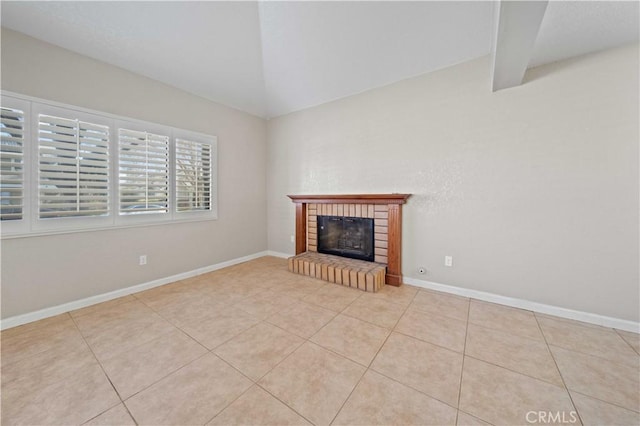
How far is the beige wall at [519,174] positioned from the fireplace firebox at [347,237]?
47 centimetres

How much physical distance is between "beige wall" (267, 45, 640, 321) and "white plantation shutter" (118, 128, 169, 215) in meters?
2.59

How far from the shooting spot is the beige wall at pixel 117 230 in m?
2.16

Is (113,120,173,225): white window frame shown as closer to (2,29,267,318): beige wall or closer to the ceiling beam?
(2,29,267,318): beige wall

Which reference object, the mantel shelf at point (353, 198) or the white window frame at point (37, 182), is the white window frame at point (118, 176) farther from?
the mantel shelf at point (353, 198)

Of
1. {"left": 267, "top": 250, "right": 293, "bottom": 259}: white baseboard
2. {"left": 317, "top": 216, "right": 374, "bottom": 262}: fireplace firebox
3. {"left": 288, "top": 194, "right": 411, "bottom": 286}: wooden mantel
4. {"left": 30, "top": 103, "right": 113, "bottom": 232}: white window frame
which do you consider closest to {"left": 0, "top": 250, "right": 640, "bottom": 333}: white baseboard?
{"left": 288, "top": 194, "right": 411, "bottom": 286}: wooden mantel

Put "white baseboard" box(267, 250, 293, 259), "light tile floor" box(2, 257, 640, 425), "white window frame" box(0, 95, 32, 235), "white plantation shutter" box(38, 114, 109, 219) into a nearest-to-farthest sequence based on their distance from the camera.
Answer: "light tile floor" box(2, 257, 640, 425) → "white window frame" box(0, 95, 32, 235) → "white plantation shutter" box(38, 114, 109, 219) → "white baseboard" box(267, 250, 293, 259)

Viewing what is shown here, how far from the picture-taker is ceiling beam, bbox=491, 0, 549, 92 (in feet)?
4.83

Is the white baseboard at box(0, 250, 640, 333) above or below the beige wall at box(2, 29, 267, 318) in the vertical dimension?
below

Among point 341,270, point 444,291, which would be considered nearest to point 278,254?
point 341,270

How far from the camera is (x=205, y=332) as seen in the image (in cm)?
202

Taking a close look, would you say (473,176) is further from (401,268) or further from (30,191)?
(30,191)

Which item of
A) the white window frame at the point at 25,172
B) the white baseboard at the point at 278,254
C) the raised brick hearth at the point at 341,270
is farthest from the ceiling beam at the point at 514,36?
the white window frame at the point at 25,172

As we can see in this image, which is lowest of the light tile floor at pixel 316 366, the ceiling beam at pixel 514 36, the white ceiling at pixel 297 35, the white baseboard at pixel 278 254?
the light tile floor at pixel 316 366

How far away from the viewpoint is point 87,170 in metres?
2.48
